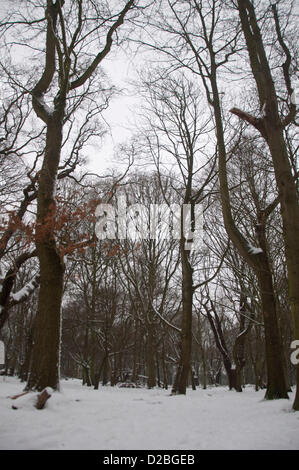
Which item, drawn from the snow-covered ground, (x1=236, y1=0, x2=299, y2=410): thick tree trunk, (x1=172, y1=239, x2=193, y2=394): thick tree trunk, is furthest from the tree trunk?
(x1=172, y1=239, x2=193, y2=394): thick tree trunk

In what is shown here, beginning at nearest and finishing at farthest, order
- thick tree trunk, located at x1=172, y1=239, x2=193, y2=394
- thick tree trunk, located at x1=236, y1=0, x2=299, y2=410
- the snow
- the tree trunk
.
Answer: thick tree trunk, located at x1=236, y1=0, x2=299, y2=410, the tree trunk, thick tree trunk, located at x1=172, y1=239, x2=193, y2=394, the snow

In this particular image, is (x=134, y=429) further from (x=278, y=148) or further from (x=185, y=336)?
(x=185, y=336)

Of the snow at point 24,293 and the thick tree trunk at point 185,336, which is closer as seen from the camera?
the thick tree trunk at point 185,336

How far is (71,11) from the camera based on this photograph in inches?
315

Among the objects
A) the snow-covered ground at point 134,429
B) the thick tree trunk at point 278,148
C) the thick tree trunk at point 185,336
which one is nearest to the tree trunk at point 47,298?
the snow-covered ground at point 134,429

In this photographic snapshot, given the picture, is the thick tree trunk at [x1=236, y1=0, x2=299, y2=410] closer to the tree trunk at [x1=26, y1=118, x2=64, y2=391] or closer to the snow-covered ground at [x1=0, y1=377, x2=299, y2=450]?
the snow-covered ground at [x1=0, y1=377, x2=299, y2=450]

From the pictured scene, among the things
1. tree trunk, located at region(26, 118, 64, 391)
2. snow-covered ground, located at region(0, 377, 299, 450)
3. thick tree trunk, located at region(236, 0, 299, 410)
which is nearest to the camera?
snow-covered ground, located at region(0, 377, 299, 450)

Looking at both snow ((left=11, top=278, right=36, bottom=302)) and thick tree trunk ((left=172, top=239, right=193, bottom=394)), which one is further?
snow ((left=11, top=278, right=36, bottom=302))

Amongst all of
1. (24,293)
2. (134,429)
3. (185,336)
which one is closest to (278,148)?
(134,429)

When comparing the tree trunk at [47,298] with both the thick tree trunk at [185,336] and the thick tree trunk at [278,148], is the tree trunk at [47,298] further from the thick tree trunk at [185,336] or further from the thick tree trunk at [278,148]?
the thick tree trunk at [185,336]

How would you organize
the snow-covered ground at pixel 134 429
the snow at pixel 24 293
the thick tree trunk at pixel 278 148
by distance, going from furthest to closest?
1. the snow at pixel 24 293
2. the thick tree trunk at pixel 278 148
3. the snow-covered ground at pixel 134 429

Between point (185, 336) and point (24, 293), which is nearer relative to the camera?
point (185, 336)
